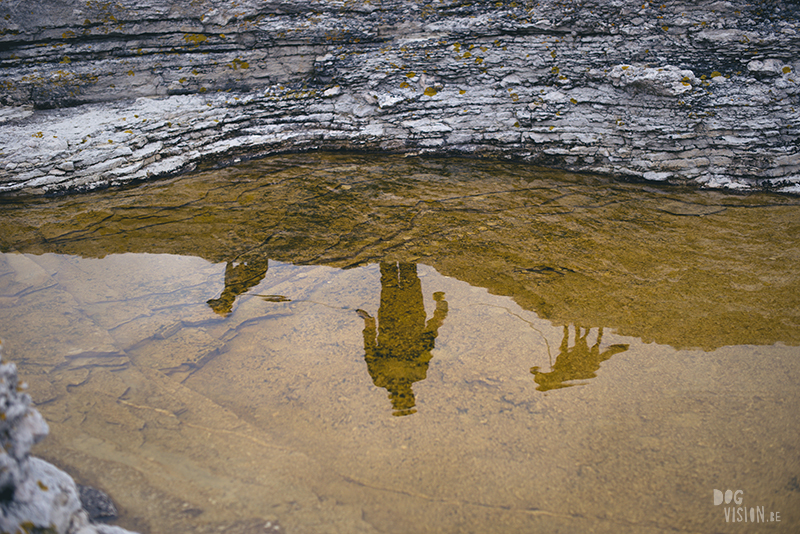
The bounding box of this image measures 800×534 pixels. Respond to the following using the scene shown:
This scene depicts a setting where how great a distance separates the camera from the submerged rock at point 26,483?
1252 millimetres

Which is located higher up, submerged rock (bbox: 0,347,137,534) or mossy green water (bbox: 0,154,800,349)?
submerged rock (bbox: 0,347,137,534)

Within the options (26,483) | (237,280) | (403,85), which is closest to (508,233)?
(237,280)

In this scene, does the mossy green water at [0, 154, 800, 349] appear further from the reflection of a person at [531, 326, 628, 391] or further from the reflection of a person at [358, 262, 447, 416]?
the reflection of a person at [358, 262, 447, 416]

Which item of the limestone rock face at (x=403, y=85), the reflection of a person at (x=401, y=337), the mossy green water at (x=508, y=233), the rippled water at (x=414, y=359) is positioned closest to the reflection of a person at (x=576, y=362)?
the rippled water at (x=414, y=359)

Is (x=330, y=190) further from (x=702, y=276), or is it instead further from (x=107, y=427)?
(x=702, y=276)

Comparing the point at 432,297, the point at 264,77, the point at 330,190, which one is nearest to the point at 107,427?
the point at 432,297

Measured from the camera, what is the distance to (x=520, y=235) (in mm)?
4023

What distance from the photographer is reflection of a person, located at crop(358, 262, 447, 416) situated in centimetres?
246

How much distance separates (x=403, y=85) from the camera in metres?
5.92

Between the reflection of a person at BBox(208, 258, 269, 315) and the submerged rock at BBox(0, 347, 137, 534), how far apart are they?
161 centimetres

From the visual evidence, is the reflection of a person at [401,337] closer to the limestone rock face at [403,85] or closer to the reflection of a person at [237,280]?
the reflection of a person at [237,280]

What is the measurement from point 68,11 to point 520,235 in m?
6.44

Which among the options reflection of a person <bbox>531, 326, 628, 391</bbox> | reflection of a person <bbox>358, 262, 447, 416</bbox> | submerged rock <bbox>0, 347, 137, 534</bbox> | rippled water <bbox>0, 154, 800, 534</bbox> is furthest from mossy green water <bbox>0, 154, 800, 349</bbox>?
submerged rock <bbox>0, 347, 137, 534</bbox>

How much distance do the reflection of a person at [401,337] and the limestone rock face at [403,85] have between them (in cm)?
318
